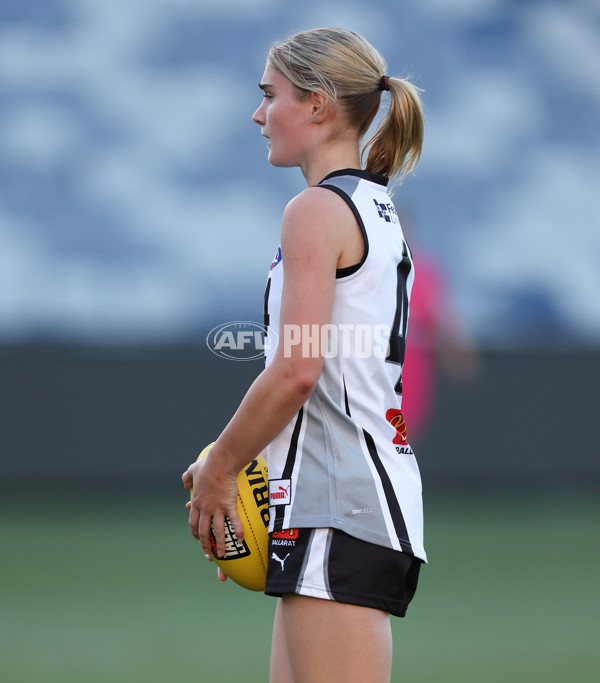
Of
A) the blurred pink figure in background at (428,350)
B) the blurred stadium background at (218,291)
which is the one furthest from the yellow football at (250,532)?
the blurred pink figure in background at (428,350)

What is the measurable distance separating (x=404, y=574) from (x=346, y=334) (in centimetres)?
47

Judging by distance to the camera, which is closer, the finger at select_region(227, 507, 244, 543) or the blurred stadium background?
the finger at select_region(227, 507, 244, 543)

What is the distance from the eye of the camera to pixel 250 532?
2062 millimetres

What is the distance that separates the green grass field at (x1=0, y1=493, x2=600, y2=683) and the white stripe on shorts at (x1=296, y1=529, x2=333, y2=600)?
6.47 ft

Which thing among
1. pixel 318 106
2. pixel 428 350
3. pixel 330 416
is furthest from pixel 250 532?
pixel 428 350

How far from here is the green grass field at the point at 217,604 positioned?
3904mm

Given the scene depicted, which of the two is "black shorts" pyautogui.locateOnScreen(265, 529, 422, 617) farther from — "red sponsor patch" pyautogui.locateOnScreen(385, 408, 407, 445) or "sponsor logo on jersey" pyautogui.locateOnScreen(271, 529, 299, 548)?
"red sponsor patch" pyautogui.locateOnScreen(385, 408, 407, 445)

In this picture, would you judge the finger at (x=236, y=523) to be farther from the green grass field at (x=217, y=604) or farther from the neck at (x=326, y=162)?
the green grass field at (x=217, y=604)

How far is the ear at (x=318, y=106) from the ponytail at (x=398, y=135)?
0.16 m

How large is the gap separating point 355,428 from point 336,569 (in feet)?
0.86

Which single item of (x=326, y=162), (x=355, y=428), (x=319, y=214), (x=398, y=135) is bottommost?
(x=355, y=428)

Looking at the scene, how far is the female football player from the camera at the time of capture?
1.91 meters

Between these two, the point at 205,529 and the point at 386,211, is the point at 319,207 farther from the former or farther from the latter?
the point at 205,529

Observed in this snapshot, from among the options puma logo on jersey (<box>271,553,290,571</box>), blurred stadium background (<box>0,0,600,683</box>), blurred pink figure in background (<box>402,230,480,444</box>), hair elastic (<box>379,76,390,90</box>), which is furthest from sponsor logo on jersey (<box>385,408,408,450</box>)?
blurred pink figure in background (<box>402,230,480,444</box>)
